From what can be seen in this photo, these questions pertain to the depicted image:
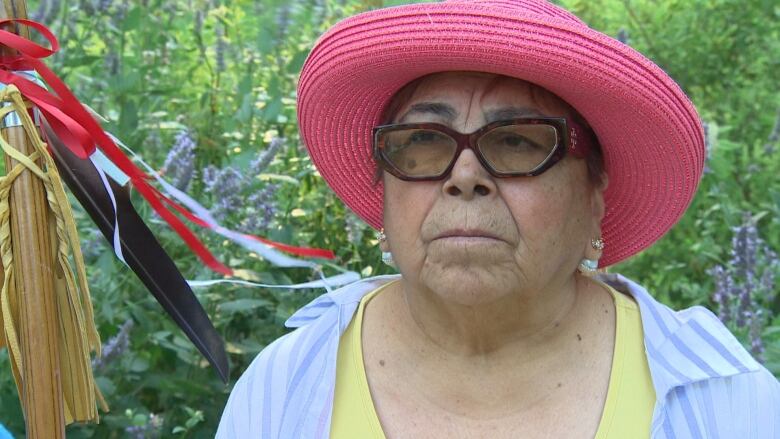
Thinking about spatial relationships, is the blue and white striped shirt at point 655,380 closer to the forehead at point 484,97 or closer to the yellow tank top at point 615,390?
the yellow tank top at point 615,390

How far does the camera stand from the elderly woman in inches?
80.9

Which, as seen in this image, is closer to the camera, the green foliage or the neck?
the neck

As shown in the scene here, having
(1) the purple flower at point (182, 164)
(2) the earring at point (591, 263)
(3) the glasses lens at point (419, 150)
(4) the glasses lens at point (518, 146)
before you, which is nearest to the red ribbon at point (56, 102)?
(3) the glasses lens at point (419, 150)

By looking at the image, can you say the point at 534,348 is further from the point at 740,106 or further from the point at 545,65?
the point at 740,106

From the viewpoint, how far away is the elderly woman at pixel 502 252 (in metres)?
2.05

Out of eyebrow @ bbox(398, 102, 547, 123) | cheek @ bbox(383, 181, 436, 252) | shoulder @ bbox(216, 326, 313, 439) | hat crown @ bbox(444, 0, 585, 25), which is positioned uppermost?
hat crown @ bbox(444, 0, 585, 25)

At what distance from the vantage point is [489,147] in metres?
2.08

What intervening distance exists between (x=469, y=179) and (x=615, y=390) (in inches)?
19.5

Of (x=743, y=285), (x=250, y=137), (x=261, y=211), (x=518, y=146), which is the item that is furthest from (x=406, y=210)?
(x=250, y=137)

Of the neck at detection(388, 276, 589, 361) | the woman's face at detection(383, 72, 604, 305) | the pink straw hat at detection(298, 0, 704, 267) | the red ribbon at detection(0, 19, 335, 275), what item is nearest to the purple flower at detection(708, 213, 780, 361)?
the pink straw hat at detection(298, 0, 704, 267)

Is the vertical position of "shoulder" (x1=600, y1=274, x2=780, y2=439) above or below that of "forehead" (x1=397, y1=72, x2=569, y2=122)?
below

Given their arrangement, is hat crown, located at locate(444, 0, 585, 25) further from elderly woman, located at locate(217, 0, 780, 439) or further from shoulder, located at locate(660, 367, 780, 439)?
shoulder, located at locate(660, 367, 780, 439)

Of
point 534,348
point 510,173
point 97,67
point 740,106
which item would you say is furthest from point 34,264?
point 740,106

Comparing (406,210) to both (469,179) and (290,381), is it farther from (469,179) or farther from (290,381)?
(290,381)
